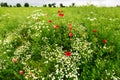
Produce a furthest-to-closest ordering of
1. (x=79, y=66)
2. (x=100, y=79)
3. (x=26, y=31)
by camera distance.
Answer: (x=26, y=31), (x=79, y=66), (x=100, y=79)

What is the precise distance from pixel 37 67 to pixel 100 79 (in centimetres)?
213

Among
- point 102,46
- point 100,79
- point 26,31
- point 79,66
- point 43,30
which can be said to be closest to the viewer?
point 100,79

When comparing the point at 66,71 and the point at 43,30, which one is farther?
the point at 43,30

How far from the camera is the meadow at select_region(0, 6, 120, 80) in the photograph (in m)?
9.76

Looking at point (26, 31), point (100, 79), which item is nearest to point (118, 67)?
point (100, 79)

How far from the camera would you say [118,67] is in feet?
31.8

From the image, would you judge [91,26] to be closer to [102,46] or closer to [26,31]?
[102,46]

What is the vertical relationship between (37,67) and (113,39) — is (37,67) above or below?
below

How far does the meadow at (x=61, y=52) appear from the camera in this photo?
976 cm

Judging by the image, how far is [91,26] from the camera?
1197 centimetres

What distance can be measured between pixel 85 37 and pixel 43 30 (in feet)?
5.28

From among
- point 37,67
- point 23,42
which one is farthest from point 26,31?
point 37,67

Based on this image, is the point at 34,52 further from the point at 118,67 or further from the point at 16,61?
the point at 118,67

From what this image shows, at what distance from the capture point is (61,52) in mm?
10469
